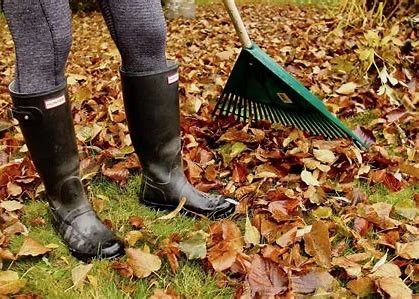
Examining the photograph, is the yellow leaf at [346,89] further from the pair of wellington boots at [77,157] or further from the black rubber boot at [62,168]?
the black rubber boot at [62,168]

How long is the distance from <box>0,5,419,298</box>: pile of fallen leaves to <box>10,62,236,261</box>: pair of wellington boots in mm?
99

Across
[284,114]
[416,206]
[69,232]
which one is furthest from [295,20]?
[69,232]

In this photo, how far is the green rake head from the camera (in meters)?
1.87

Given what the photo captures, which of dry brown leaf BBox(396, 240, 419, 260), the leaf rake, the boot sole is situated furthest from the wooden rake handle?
dry brown leaf BBox(396, 240, 419, 260)

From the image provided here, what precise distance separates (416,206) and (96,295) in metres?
0.96

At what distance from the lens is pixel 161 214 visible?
5.21ft

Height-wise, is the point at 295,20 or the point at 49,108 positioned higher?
the point at 49,108

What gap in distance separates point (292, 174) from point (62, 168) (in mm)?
774

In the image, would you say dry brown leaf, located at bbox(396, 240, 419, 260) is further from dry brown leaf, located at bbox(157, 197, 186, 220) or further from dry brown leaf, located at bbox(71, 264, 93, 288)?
dry brown leaf, located at bbox(71, 264, 93, 288)

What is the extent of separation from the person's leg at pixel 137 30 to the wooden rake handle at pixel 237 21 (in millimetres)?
442

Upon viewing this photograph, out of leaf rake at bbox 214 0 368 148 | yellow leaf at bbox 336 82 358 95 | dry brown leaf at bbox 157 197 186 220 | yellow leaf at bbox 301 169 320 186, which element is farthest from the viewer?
yellow leaf at bbox 336 82 358 95

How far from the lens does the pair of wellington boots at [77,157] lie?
1300 millimetres

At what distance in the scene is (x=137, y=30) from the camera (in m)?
1.32

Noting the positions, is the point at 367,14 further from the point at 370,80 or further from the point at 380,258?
the point at 380,258
